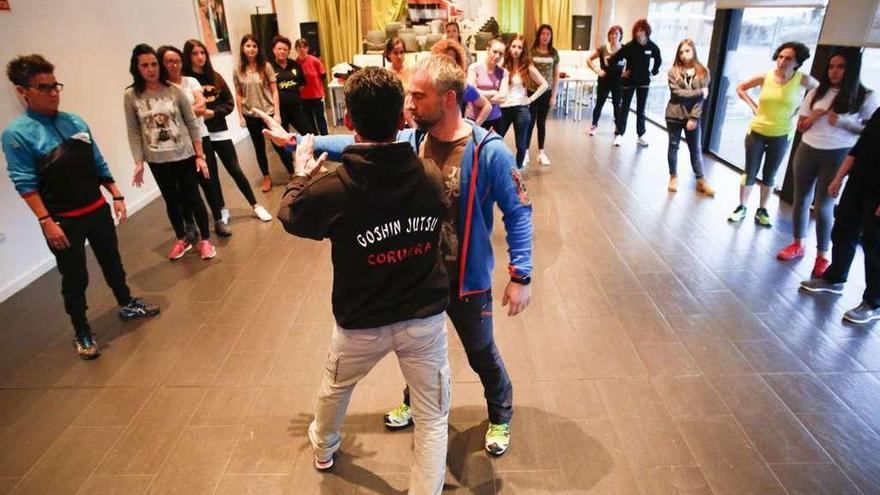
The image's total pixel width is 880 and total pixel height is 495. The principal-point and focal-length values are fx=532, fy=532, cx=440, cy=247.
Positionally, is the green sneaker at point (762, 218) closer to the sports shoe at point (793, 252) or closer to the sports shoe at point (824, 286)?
the sports shoe at point (793, 252)

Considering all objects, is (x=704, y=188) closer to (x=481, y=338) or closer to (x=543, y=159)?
(x=543, y=159)

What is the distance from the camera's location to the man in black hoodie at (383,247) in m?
1.42

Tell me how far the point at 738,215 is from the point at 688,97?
1.21m

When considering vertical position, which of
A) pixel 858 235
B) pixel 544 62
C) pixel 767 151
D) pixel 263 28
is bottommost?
pixel 858 235

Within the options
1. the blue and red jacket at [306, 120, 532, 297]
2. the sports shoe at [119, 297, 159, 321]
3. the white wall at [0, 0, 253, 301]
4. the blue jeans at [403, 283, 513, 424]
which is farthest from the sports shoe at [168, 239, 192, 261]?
the blue jeans at [403, 283, 513, 424]

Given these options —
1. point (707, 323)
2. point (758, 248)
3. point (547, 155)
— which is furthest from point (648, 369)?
point (547, 155)

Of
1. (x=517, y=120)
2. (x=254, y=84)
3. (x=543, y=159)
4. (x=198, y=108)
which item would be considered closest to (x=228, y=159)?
(x=198, y=108)

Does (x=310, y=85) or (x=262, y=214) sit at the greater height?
(x=310, y=85)

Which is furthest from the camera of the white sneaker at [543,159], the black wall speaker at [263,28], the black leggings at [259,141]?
the black wall speaker at [263,28]

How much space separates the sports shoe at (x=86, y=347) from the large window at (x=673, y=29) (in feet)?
22.3

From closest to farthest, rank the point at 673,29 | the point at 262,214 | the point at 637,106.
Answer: the point at 262,214 → the point at 637,106 → the point at 673,29

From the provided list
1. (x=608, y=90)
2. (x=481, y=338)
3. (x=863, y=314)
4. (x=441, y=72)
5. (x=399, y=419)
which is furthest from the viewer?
(x=608, y=90)

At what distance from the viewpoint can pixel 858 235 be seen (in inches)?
128

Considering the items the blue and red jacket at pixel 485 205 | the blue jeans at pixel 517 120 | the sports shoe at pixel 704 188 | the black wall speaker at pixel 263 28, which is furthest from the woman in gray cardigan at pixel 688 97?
the black wall speaker at pixel 263 28
